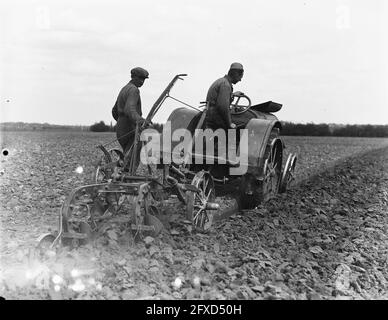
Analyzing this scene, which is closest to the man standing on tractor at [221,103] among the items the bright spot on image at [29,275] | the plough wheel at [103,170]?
the plough wheel at [103,170]

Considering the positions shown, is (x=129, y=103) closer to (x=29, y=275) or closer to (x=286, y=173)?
(x=29, y=275)

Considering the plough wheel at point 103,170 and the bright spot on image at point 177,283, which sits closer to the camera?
the bright spot on image at point 177,283

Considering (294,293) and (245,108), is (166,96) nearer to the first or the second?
(245,108)

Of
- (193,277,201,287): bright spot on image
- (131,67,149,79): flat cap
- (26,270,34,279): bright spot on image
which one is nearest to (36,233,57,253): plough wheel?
(26,270,34,279): bright spot on image

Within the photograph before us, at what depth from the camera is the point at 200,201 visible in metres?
5.95

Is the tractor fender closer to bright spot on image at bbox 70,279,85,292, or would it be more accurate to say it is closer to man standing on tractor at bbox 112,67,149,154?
man standing on tractor at bbox 112,67,149,154

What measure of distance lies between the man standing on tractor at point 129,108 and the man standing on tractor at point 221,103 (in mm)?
963

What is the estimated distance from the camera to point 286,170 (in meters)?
8.30

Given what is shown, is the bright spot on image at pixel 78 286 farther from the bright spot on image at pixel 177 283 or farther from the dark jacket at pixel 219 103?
the dark jacket at pixel 219 103

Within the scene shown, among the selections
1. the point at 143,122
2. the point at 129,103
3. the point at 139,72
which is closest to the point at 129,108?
the point at 129,103

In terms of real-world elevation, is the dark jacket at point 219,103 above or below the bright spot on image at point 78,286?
above

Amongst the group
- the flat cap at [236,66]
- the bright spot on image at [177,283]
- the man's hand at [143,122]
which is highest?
the flat cap at [236,66]

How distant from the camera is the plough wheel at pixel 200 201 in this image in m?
5.52

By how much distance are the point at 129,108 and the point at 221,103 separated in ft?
4.11
